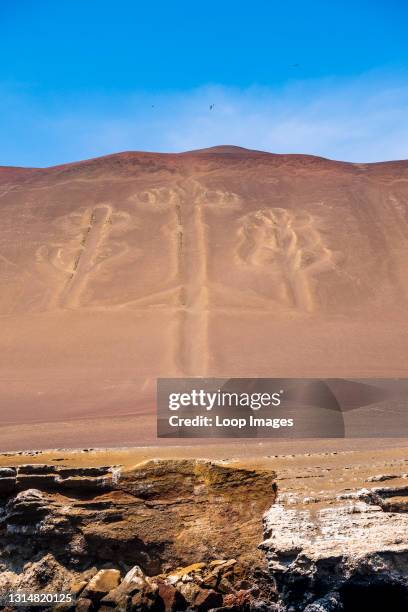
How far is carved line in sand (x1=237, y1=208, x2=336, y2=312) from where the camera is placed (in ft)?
135

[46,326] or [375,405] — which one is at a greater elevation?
[46,326]

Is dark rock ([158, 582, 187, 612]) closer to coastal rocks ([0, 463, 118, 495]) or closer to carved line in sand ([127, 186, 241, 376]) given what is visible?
coastal rocks ([0, 463, 118, 495])

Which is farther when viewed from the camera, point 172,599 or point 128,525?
point 128,525

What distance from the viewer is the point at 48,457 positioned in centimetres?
1045

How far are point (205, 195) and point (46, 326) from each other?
19.0 meters

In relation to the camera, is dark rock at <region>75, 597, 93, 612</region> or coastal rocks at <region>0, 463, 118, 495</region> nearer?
dark rock at <region>75, 597, 93, 612</region>

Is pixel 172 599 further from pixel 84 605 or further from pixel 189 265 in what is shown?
pixel 189 265

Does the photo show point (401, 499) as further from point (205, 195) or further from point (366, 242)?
point (205, 195)

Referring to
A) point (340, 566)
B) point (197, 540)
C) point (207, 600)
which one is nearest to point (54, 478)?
point (197, 540)

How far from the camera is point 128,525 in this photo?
897 cm

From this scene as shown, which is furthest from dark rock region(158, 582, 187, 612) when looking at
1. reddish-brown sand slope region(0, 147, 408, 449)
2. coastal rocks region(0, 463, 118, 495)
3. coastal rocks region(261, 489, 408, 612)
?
reddish-brown sand slope region(0, 147, 408, 449)

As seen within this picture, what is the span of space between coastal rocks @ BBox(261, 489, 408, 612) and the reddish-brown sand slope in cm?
1105

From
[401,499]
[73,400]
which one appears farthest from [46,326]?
[401,499]

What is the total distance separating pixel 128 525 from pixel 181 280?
32824mm
